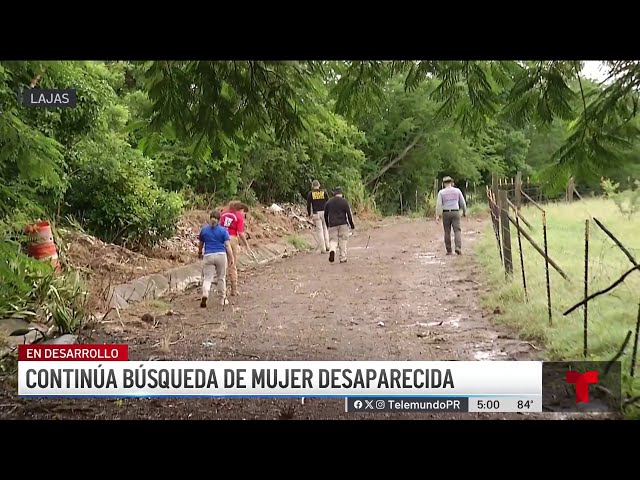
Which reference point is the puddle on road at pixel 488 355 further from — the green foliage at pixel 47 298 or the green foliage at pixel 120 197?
the green foliage at pixel 120 197

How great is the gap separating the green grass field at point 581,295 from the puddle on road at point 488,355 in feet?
0.50

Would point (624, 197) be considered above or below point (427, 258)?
above

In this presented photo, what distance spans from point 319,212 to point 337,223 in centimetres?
27

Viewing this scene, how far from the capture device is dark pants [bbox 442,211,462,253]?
2.54 metres

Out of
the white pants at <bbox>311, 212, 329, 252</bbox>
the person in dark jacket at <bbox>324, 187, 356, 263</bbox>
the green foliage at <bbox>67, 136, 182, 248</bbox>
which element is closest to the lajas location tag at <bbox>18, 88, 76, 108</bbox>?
the green foliage at <bbox>67, 136, 182, 248</bbox>

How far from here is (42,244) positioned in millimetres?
2277

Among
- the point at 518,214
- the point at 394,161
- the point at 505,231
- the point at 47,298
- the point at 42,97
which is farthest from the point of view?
the point at 505,231

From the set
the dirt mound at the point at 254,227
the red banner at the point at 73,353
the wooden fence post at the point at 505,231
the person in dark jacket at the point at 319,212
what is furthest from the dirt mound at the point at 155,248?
the wooden fence post at the point at 505,231

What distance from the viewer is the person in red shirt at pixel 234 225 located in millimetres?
2840

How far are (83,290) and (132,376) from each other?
2.26ft

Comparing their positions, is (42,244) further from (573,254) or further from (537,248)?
(537,248)

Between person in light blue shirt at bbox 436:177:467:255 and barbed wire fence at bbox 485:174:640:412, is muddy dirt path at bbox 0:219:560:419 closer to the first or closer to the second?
person in light blue shirt at bbox 436:177:467:255

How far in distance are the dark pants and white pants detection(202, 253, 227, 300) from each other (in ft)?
3.34

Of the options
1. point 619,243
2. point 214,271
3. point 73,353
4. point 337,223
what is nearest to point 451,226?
point 337,223
